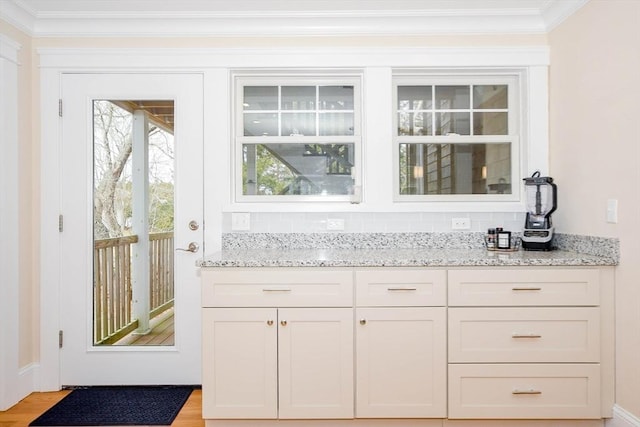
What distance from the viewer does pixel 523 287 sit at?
2184 millimetres

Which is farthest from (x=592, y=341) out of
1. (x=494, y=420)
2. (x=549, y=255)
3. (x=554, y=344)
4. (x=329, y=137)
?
(x=329, y=137)

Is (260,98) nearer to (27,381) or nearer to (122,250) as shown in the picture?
(122,250)

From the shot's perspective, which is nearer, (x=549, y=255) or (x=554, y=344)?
(x=554, y=344)

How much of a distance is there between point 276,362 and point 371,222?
1121 mm

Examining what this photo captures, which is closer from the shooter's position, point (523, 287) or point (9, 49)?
point (523, 287)

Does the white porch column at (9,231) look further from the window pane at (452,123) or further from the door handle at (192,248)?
the window pane at (452,123)

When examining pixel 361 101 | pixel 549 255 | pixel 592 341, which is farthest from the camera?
pixel 361 101

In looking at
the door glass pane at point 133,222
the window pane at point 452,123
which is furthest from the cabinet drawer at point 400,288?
the door glass pane at point 133,222

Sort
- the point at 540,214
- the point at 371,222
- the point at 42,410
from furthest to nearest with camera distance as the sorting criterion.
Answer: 1. the point at 371,222
2. the point at 540,214
3. the point at 42,410

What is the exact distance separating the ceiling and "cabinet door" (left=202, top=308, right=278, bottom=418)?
1859 millimetres

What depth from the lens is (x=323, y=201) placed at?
2.88m

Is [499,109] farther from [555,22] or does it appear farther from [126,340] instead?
[126,340]

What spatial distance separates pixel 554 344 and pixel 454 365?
21.0 inches

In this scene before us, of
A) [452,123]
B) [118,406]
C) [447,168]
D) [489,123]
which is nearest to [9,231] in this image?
[118,406]
